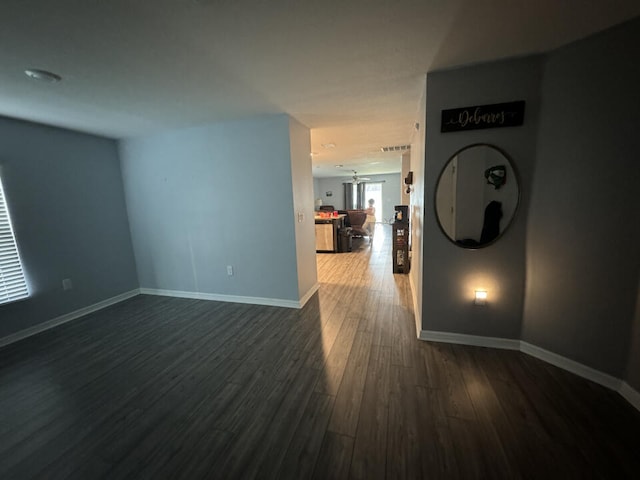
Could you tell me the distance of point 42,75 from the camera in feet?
5.71

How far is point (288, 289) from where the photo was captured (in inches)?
126

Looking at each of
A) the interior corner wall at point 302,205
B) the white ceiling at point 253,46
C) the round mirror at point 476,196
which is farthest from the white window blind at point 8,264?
the round mirror at point 476,196

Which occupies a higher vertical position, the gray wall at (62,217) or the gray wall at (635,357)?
the gray wall at (62,217)

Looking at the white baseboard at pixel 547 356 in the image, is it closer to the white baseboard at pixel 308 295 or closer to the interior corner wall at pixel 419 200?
the interior corner wall at pixel 419 200

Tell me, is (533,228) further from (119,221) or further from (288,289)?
(119,221)

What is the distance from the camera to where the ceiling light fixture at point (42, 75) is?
170 cm

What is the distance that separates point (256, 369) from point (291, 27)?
2.41 metres

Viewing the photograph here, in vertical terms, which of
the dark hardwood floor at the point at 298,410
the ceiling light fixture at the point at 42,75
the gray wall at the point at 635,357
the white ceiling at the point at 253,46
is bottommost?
the dark hardwood floor at the point at 298,410

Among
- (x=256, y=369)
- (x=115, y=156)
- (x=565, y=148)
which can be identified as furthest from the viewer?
(x=115, y=156)

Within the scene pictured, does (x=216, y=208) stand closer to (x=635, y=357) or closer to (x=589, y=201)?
(x=589, y=201)

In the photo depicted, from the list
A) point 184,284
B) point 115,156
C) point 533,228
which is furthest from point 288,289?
point 115,156

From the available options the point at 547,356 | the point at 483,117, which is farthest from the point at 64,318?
the point at 547,356

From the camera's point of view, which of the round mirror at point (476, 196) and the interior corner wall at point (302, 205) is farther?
the interior corner wall at point (302, 205)

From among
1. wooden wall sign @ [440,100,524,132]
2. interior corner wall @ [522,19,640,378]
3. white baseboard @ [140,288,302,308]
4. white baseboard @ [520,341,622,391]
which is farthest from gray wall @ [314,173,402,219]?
white baseboard @ [520,341,622,391]
